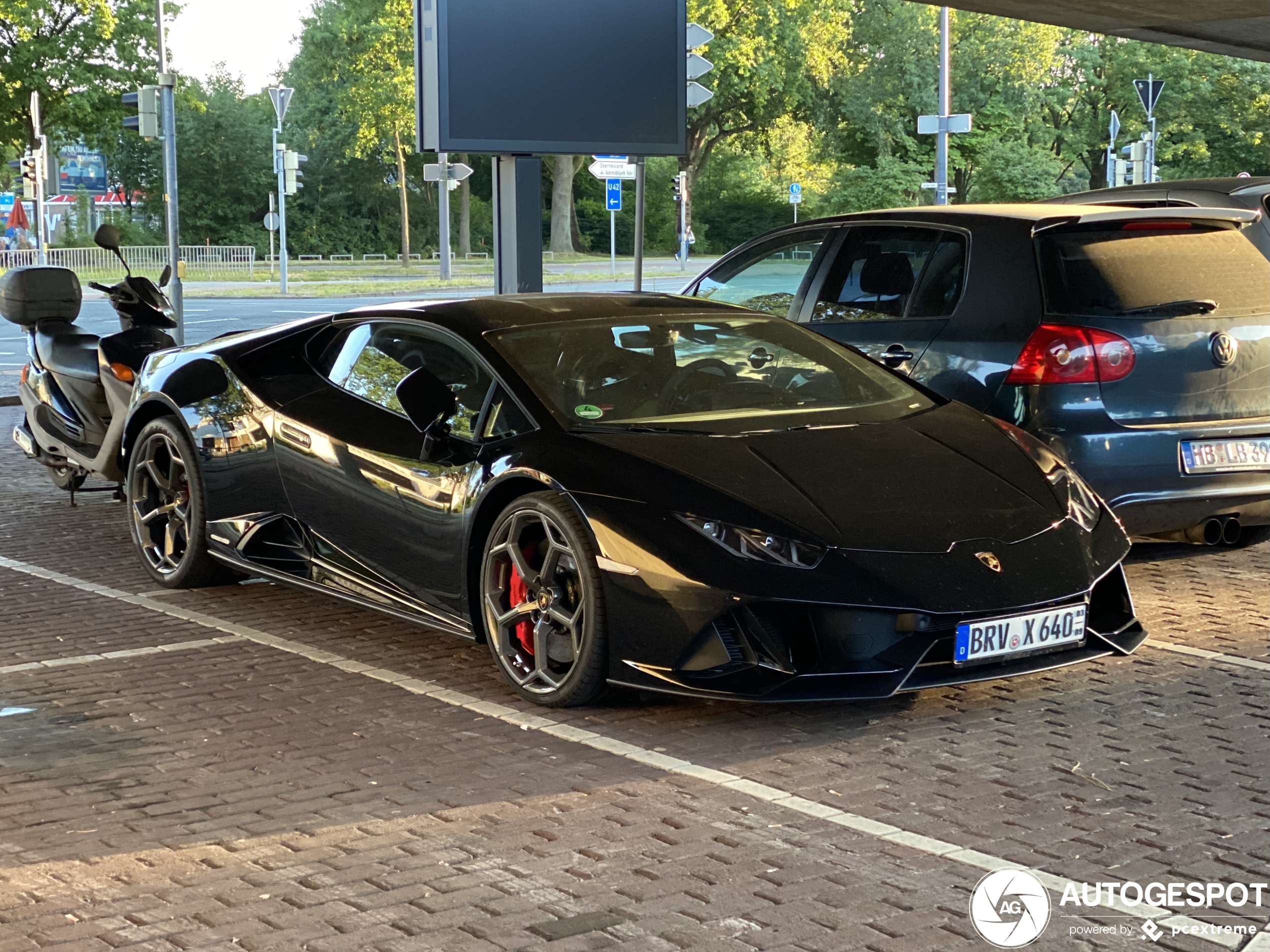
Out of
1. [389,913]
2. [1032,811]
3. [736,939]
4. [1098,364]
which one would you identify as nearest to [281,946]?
[389,913]

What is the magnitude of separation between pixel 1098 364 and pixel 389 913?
13.5 ft

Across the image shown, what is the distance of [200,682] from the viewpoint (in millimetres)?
5664

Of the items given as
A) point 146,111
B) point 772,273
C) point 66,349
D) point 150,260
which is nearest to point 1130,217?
point 772,273

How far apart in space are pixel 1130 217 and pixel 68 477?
19.8ft

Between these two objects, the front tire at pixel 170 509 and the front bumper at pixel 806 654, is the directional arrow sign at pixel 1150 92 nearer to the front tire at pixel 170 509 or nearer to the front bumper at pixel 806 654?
the front tire at pixel 170 509

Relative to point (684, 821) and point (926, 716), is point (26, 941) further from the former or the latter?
point (926, 716)

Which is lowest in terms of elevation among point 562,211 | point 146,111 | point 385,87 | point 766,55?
point 146,111

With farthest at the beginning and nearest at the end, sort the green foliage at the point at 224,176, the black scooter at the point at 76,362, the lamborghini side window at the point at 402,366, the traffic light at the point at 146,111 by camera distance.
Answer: the green foliage at the point at 224,176
the traffic light at the point at 146,111
the black scooter at the point at 76,362
the lamborghini side window at the point at 402,366

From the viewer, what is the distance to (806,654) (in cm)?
479

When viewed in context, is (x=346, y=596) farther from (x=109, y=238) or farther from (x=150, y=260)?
(x=150, y=260)

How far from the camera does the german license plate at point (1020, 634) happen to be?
4.86m

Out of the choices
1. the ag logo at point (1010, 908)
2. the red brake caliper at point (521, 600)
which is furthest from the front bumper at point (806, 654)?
the ag logo at point (1010, 908)

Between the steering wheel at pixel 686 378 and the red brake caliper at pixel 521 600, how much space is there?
77cm

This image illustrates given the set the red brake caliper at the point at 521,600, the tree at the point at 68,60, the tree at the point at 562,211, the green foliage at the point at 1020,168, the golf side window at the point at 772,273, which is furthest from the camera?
the green foliage at the point at 1020,168
